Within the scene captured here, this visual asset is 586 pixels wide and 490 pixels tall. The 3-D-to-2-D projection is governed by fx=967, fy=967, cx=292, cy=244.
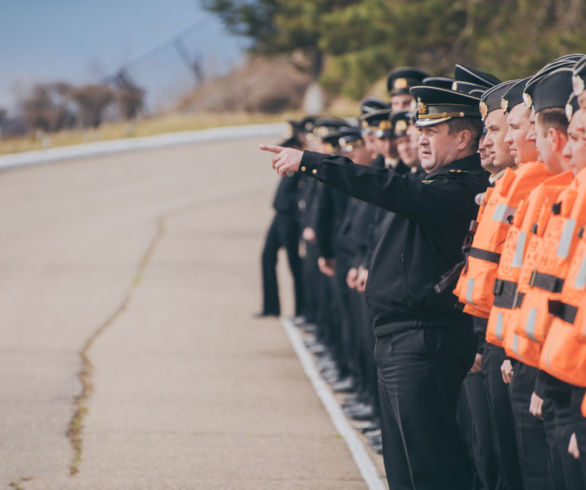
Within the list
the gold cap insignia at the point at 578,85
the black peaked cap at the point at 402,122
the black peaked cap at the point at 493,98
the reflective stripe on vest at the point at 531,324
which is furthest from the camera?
the black peaked cap at the point at 402,122

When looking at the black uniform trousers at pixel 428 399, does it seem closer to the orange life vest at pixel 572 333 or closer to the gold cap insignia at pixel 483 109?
the gold cap insignia at pixel 483 109

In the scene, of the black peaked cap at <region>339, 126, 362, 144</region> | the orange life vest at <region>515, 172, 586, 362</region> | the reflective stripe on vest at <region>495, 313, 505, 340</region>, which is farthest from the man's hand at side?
the black peaked cap at <region>339, 126, 362, 144</region>

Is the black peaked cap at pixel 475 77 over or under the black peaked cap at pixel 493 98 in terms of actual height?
over

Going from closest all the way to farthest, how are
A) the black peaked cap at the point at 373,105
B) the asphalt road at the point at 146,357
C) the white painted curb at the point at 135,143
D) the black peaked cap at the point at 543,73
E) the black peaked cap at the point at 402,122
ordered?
the black peaked cap at the point at 543,73 < the asphalt road at the point at 146,357 < the black peaked cap at the point at 402,122 < the black peaked cap at the point at 373,105 < the white painted curb at the point at 135,143

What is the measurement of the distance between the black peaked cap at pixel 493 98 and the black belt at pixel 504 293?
824 millimetres

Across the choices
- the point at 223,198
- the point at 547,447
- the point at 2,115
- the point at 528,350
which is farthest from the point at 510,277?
the point at 2,115

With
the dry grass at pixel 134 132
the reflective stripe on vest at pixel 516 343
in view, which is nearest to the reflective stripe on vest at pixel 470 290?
the reflective stripe on vest at pixel 516 343

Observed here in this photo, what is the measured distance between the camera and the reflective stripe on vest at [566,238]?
120 inches

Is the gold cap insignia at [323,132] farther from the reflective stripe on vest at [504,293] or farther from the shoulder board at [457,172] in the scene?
the reflective stripe on vest at [504,293]

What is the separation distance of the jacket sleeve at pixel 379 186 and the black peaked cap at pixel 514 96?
45cm

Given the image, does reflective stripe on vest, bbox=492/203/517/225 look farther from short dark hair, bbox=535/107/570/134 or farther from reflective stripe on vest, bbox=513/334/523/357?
reflective stripe on vest, bbox=513/334/523/357

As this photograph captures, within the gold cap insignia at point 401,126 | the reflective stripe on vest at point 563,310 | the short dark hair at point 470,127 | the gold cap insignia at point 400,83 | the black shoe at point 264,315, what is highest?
the gold cap insignia at point 400,83

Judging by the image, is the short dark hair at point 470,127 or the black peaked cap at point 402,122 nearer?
the short dark hair at point 470,127

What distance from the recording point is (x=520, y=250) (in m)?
3.50
